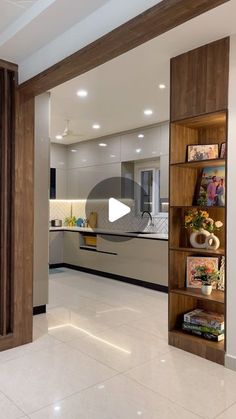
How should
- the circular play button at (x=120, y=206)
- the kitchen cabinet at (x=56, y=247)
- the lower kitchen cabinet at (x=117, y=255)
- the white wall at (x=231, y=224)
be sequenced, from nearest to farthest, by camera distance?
the white wall at (x=231, y=224)
the lower kitchen cabinet at (x=117, y=255)
the circular play button at (x=120, y=206)
the kitchen cabinet at (x=56, y=247)

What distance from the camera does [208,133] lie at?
3.11 metres

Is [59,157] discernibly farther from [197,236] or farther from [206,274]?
[206,274]

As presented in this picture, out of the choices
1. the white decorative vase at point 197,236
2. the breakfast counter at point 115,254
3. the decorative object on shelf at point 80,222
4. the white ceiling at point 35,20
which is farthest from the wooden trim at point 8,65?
the decorative object on shelf at point 80,222

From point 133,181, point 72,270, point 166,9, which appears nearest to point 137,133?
point 133,181

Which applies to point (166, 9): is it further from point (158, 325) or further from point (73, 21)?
point (158, 325)

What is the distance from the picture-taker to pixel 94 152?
6.27m

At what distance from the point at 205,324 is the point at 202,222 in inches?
34.9

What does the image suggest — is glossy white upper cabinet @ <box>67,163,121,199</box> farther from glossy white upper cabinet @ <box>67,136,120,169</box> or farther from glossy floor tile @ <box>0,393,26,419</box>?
glossy floor tile @ <box>0,393,26,419</box>

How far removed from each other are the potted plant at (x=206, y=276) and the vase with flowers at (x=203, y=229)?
212 mm

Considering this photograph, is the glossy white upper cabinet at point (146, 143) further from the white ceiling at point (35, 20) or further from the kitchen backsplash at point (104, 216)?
the white ceiling at point (35, 20)

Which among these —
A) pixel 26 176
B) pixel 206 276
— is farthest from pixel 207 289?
pixel 26 176

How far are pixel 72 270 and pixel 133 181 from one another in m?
2.09

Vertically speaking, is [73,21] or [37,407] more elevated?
[73,21]

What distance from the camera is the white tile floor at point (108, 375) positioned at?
6.66 ft
